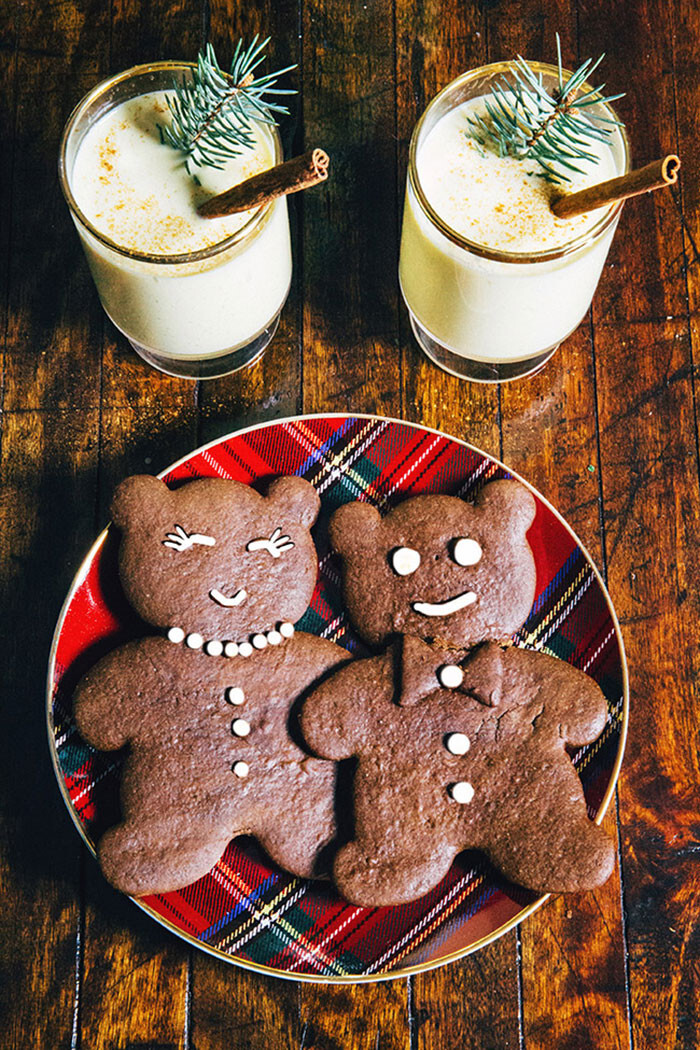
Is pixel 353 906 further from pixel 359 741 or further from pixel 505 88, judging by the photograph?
pixel 505 88

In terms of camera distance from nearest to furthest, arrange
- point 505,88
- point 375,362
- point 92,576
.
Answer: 1. point 505,88
2. point 92,576
3. point 375,362

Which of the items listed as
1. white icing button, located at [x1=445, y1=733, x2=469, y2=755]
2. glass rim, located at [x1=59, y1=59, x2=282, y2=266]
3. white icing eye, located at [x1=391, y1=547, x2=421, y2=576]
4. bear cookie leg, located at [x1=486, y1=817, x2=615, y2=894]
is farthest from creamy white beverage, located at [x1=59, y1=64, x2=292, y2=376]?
bear cookie leg, located at [x1=486, y1=817, x2=615, y2=894]

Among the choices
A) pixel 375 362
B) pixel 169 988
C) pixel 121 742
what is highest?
pixel 375 362

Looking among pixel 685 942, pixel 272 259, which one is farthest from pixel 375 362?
pixel 685 942

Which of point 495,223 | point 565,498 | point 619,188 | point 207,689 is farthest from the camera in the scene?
point 565,498

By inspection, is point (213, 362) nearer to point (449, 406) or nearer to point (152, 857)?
point (449, 406)

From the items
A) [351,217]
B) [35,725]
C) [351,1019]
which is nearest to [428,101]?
[351,217]

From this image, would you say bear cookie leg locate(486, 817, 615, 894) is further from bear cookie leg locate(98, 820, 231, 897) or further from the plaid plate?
bear cookie leg locate(98, 820, 231, 897)

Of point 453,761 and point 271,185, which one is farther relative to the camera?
point 453,761
